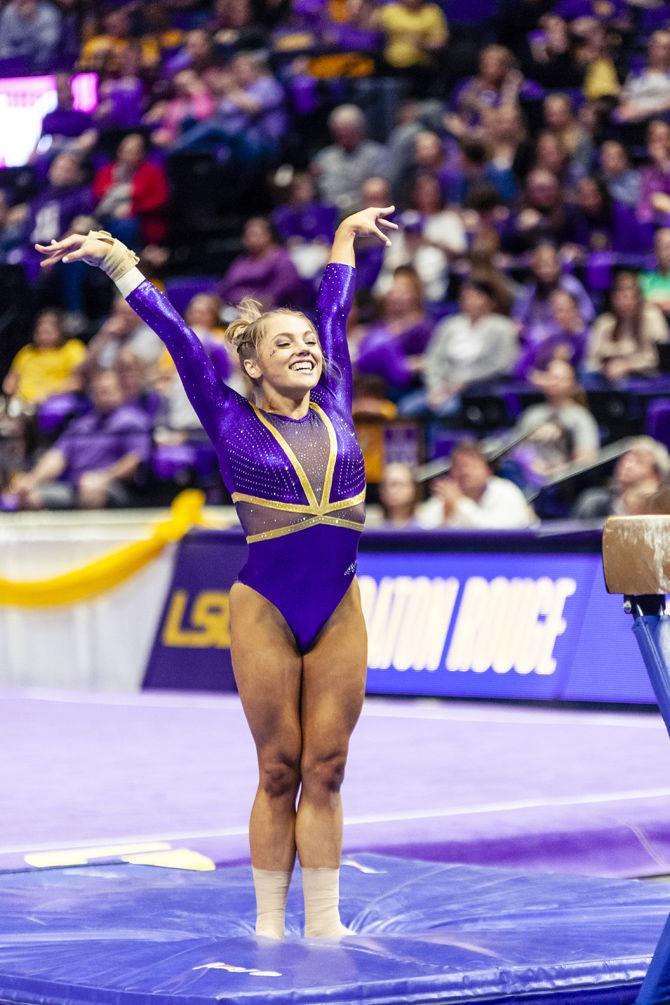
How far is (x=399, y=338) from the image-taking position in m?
10.4

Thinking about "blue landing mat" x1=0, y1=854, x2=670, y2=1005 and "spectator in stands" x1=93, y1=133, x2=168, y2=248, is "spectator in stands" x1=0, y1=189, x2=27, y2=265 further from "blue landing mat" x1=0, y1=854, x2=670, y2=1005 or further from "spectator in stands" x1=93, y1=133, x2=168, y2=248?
"blue landing mat" x1=0, y1=854, x2=670, y2=1005

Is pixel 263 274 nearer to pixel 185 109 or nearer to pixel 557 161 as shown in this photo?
pixel 557 161

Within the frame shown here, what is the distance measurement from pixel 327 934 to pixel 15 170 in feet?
40.6

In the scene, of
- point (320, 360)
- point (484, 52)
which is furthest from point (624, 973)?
point (484, 52)

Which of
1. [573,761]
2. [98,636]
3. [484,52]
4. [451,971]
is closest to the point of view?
[451,971]

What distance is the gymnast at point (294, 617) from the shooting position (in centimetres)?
361

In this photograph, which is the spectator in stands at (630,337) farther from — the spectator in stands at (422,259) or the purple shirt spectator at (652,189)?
the spectator in stands at (422,259)

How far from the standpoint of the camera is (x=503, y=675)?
7637 millimetres

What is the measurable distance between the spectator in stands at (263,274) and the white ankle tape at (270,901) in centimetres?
781

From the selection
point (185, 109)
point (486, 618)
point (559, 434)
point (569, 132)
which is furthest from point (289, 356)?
point (185, 109)

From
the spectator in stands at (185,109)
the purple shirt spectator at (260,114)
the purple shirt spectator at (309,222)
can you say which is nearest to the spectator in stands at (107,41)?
the spectator in stands at (185,109)

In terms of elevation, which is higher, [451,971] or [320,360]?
[320,360]

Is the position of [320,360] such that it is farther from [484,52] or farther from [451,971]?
[484,52]

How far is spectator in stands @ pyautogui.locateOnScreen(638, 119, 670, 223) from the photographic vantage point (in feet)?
33.7
